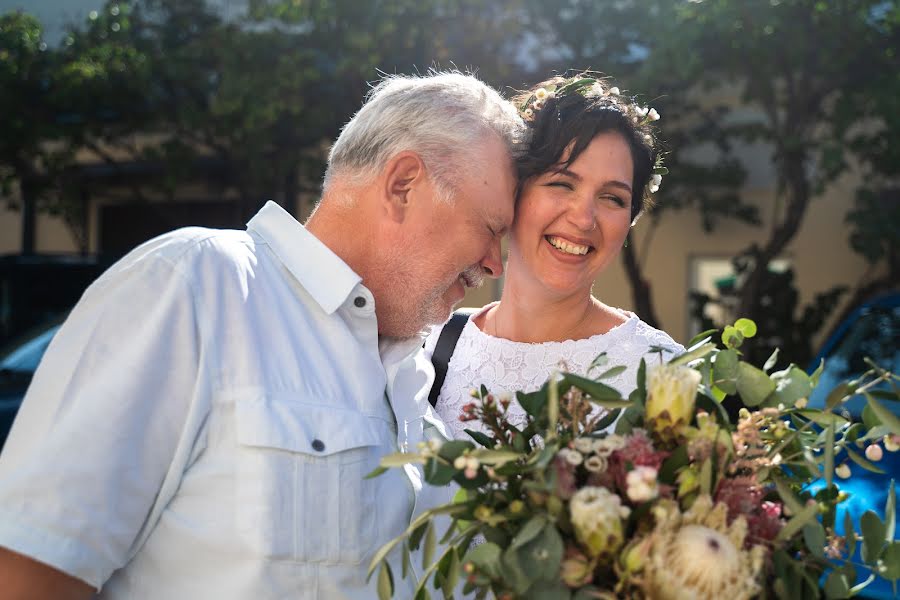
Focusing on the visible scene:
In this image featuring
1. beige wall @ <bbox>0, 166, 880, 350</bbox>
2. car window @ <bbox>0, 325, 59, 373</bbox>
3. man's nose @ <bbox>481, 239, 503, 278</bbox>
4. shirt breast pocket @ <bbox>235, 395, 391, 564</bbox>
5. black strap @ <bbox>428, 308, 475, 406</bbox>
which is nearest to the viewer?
shirt breast pocket @ <bbox>235, 395, 391, 564</bbox>

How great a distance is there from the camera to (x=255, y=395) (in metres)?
1.66

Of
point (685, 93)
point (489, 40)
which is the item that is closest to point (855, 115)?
point (685, 93)

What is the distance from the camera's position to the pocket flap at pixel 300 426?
5.34 ft

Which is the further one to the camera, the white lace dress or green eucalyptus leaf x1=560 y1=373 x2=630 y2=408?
the white lace dress

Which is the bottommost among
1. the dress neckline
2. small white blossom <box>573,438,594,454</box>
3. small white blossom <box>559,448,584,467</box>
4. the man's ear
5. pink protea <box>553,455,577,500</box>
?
the dress neckline

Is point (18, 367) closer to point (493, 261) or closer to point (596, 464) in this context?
point (493, 261)

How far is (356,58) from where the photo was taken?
30.7 feet

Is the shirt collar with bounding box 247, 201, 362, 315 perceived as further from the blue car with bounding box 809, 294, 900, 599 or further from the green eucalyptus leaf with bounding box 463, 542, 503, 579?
the blue car with bounding box 809, 294, 900, 599

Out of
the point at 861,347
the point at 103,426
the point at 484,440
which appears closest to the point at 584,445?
the point at 484,440

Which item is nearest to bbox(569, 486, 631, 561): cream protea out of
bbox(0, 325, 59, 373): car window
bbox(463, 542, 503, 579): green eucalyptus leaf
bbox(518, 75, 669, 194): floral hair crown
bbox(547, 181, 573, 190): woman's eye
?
bbox(463, 542, 503, 579): green eucalyptus leaf

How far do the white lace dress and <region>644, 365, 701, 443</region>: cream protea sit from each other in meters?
1.06

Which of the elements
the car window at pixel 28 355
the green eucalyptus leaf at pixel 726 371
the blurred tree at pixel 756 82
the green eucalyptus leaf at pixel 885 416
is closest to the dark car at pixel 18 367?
the car window at pixel 28 355

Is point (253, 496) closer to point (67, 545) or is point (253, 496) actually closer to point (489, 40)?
point (67, 545)

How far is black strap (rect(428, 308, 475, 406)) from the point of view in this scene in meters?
2.72
